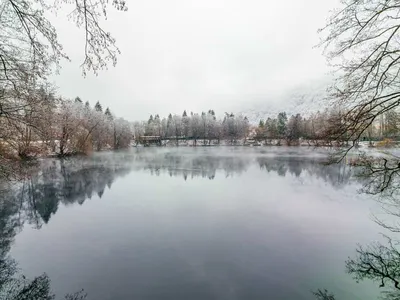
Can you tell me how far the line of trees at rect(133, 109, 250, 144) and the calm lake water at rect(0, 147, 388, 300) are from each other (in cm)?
7276

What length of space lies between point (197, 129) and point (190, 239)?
82366 millimetres

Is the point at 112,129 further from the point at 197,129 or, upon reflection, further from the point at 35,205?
the point at 35,205

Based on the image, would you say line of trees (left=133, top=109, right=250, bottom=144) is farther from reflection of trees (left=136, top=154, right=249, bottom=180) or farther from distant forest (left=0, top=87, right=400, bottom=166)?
reflection of trees (left=136, top=154, right=249, bottom=180)

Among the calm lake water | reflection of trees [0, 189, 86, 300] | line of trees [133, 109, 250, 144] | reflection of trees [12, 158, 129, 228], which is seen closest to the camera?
reflection of trees [0, 189, 86, 300]

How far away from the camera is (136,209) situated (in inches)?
466

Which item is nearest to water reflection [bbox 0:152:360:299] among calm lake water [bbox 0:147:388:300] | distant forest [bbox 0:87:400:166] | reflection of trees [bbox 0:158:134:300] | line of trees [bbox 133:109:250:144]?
reflection of trees [bbox 0:158:134:300]

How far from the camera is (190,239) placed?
833 centimetres

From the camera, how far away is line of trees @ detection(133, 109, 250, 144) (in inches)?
3546

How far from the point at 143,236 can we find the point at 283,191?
990 cm

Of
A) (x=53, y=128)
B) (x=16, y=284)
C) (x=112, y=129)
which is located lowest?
(x=16, y=284)

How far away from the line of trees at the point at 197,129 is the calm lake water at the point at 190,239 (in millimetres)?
72763

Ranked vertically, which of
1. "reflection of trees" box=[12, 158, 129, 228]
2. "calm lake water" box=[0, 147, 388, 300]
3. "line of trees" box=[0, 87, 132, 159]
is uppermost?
"line of trees" box=[0, 87, 132, 159]

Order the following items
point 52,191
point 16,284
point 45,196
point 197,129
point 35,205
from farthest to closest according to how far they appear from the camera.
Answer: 1. point 197,129
2. point 52,191
3. point 45,196
4. point 35,205
5. point 16,284

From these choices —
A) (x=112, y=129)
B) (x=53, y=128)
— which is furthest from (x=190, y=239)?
(x=112, y=129)
